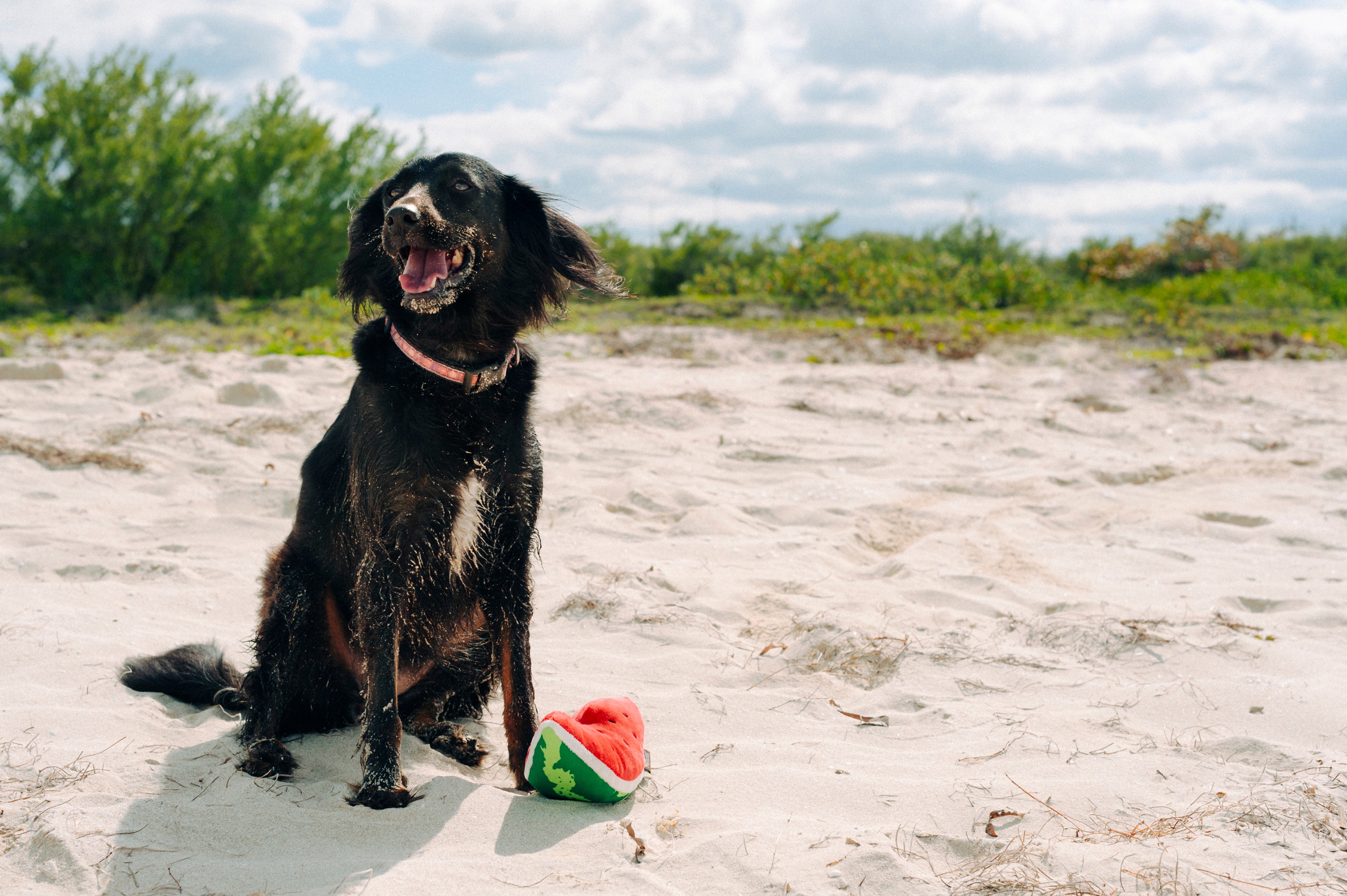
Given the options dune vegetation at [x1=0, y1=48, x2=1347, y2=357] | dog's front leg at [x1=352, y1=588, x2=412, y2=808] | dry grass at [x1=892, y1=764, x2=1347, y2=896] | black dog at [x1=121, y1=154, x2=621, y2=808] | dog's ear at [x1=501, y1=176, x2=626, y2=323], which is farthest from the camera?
dune vegetation at [x1=0, y1=48, x2=1347, y2=357]

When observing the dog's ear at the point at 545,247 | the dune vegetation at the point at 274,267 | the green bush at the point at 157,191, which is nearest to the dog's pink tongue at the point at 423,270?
the dog's ear at the point at 545,247

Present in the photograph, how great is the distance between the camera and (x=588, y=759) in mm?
2496

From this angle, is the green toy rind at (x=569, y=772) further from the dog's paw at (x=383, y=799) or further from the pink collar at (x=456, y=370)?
the pink collar at (x=456, y=370)

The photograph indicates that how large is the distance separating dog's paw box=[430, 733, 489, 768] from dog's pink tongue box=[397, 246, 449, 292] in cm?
134

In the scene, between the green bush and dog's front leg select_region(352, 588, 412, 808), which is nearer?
dog's front leg select_region(352, 588, 412, 808)

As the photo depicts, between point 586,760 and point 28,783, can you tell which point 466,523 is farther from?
point 28,783

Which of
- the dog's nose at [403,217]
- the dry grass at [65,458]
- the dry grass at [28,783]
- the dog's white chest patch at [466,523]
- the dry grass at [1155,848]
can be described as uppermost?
the dog's nose at [403,217]

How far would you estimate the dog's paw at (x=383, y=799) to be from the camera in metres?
2.60

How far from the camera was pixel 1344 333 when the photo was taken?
468 inches

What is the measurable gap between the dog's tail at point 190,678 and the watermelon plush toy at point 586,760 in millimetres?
1095

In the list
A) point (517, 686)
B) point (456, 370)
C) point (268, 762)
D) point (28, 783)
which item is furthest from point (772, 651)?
point (28, 783)

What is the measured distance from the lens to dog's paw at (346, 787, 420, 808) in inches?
102

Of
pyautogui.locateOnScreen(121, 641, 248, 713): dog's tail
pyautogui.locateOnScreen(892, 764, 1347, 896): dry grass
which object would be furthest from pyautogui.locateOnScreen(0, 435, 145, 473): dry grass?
pyautogui.locateOnScreen(892, 764, 1347, 896): dry grass

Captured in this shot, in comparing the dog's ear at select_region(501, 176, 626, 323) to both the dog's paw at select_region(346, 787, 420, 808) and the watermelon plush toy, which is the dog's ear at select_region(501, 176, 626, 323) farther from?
the dog's paw at select_region(346, 787, 420, 808)
